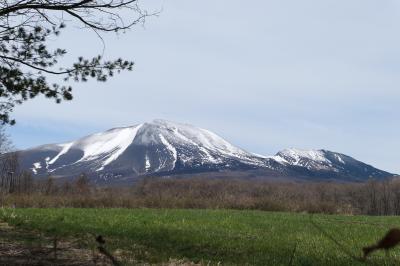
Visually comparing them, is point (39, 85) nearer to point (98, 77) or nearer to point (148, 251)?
point (98, 77)

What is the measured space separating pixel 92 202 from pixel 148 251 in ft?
103

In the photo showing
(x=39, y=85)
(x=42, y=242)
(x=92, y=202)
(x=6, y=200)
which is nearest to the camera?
(x=42, y=242)

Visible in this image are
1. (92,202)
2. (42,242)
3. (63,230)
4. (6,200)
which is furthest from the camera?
(92,202)

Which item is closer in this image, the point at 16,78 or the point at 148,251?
the point at 148,251

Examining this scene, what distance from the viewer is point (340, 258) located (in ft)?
28.4

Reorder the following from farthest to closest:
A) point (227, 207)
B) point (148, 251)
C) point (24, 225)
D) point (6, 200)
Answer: point (227, 207)
point (6, 200)
point (24, 225)
point (148, 251)

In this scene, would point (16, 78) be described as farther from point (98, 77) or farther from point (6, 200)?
point (6, 200)

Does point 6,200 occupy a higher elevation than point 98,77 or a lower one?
lower

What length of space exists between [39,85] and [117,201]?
99.7ft

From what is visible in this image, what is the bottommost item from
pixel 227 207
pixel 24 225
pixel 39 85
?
pixel 227 207

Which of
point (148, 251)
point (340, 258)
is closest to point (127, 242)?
point (148, 251)

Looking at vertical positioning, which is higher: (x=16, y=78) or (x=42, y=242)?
(x=16, y=78)

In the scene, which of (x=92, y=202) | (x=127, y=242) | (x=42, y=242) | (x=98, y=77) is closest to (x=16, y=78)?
(x=98, y=77)

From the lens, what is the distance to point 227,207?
4541 cm
